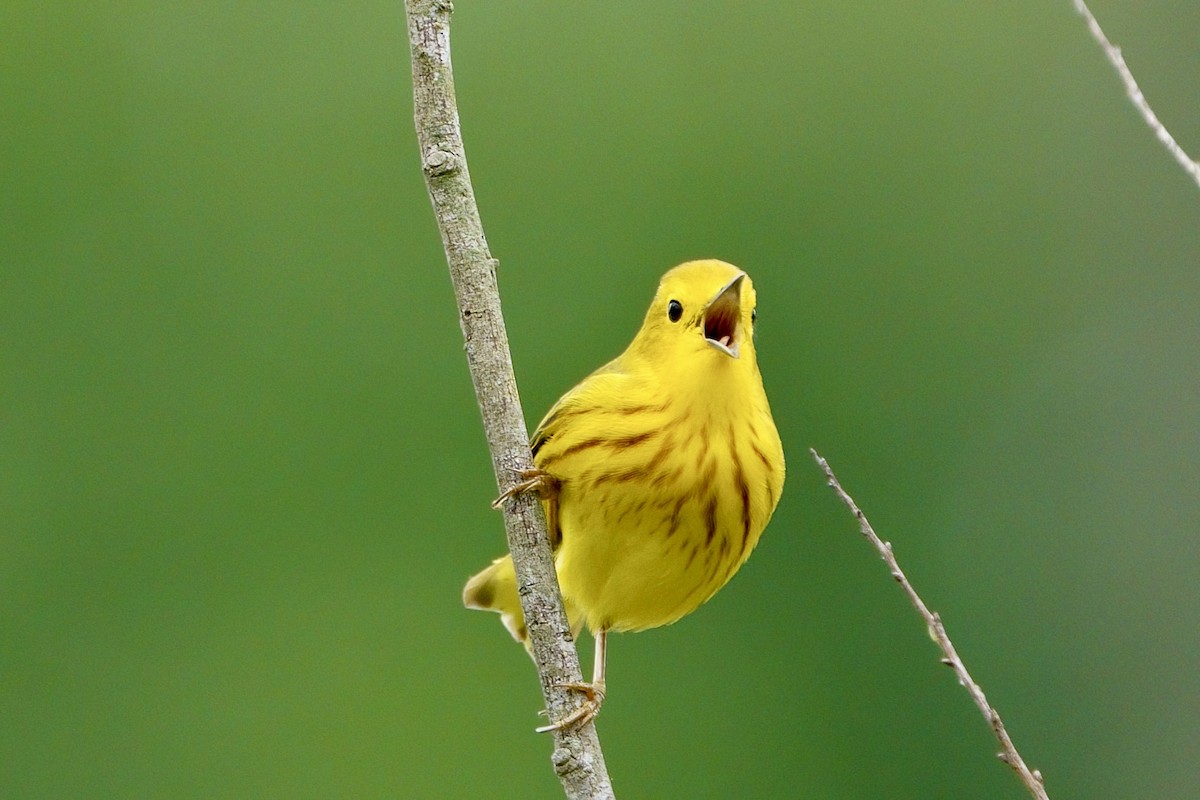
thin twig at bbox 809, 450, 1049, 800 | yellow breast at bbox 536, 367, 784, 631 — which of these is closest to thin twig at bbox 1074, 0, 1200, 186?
thin twig at bbox 809, 450, 1049, 800

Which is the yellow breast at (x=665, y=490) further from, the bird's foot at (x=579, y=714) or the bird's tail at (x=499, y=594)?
the bird's tail at (x=499, y=594)

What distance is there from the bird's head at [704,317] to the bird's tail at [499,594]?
105 cm

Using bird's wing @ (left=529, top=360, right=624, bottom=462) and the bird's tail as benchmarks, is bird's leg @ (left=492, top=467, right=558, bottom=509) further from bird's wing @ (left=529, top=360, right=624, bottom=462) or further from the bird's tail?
the bird's tail

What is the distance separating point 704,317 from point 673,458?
0.37 m

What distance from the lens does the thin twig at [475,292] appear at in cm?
303

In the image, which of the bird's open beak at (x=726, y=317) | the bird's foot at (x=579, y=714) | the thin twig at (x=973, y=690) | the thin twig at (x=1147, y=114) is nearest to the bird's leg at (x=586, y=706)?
the bird's foot at (x=579, y=714)

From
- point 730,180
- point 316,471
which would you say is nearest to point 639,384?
point 316,471

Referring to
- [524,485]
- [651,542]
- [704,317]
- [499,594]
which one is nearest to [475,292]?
[524,485]

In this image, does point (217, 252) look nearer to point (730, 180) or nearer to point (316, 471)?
point (316, 471)

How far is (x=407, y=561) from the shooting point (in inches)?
321

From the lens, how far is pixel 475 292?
9.97ft

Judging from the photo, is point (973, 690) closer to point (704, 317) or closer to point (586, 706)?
point (586, 706)

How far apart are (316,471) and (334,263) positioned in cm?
119

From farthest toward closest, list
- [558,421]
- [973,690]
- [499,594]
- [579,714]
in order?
[499,594]
[558,421]
[579,714]
[973,690]
